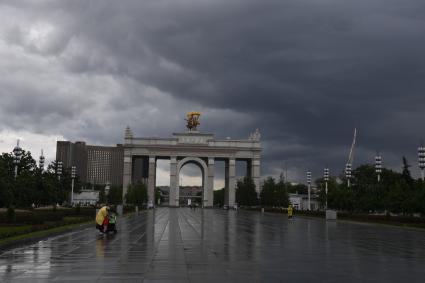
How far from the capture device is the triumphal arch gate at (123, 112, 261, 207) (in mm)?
132875

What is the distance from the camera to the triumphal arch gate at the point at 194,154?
436 feet

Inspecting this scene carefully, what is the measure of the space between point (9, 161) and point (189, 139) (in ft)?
176

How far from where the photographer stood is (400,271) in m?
14.3

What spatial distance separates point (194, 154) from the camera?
134 m

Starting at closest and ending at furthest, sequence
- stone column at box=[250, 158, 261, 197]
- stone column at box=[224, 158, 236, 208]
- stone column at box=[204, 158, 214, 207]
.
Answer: stone column at box=[204, 158, 214, 207] < stone column at box=[224, 158, 236, 208] < stone column at box=[250, 158, 261, 197]

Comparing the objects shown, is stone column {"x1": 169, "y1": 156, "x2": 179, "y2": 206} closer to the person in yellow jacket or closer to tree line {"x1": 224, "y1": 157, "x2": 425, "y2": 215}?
tree line {"x1": 224, "y1": 157, "x2": 425, "y2": 215}

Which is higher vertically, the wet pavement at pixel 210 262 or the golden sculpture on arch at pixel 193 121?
the golden sculpture on arch at pixel 193 121

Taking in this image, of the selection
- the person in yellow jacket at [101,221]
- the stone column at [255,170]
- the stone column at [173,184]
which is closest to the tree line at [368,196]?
the stone column at [255,170]

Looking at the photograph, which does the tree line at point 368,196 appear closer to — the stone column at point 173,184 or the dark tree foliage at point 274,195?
the dark tree foliage at point 274,195

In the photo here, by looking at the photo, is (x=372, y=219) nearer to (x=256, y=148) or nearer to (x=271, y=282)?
(x=271, y=282)

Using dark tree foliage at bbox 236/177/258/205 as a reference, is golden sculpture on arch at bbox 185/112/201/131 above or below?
above

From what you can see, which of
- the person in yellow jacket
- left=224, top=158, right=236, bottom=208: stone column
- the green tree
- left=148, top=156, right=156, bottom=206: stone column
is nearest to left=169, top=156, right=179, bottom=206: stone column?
left=148, top=156, right=156, bottom=206: stone column

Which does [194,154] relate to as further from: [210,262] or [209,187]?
[210,262]

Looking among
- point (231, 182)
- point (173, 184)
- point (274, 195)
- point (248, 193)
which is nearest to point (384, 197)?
point (274, 195)
